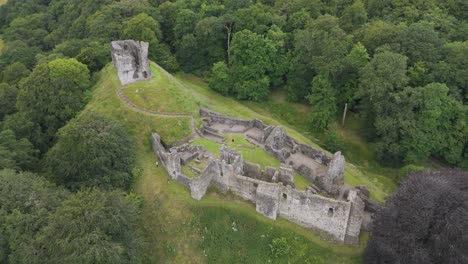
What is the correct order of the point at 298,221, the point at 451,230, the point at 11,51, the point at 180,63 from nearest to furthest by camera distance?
the point at 451,230 < the point at 298,221 < the point at 180,63 < the point at 11,51

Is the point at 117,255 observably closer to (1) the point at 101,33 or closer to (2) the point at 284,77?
(2) the point at 284,77

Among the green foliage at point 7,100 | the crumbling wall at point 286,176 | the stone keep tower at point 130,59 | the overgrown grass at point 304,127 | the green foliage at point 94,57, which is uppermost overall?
the stone keep tower at point 130,59

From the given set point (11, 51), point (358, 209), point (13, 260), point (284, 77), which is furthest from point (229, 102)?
point (11, 51)

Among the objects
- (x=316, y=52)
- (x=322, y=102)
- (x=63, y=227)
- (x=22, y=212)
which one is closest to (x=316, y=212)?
(x=63, y=227)

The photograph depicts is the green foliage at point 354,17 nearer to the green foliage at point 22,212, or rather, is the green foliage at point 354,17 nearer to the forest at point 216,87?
the forest at point 216,87

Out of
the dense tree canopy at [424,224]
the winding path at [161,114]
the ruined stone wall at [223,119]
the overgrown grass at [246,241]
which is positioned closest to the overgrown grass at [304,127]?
the ruined stone wall at [223,119]

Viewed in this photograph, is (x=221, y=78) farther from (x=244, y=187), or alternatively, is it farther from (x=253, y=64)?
(x=244, y=187)
